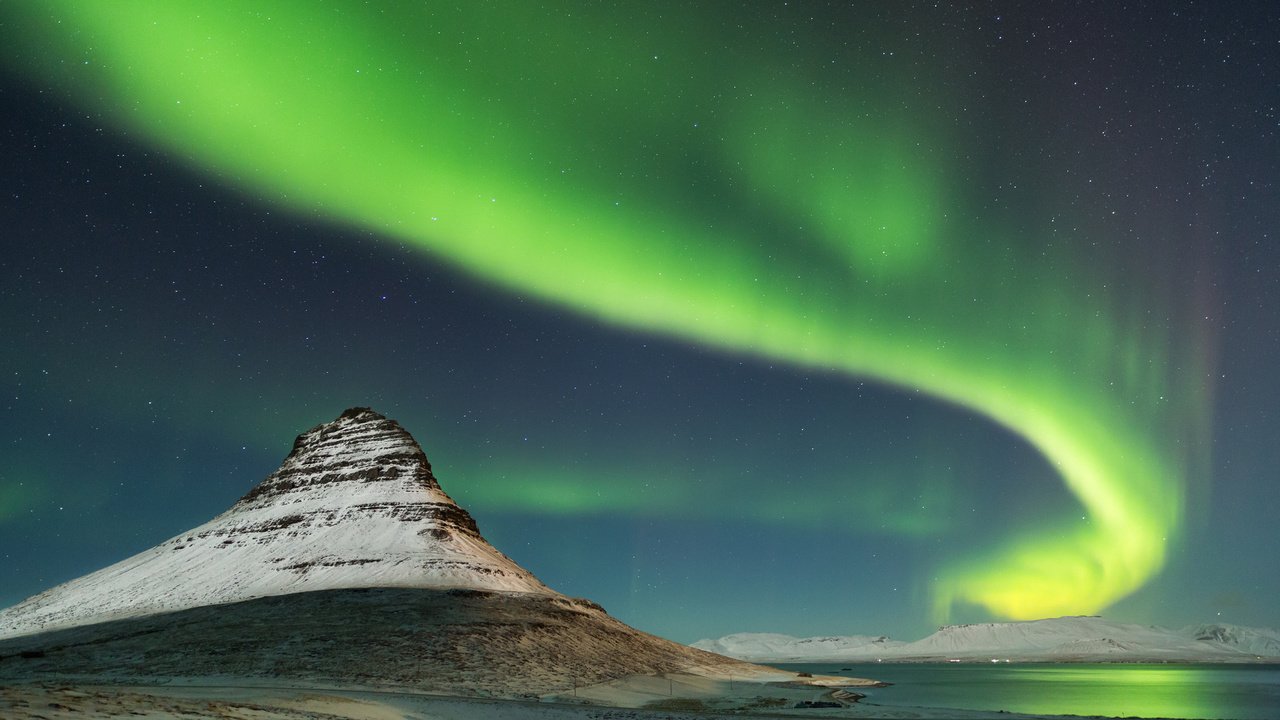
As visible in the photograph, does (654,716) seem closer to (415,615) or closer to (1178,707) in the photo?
(415,615)

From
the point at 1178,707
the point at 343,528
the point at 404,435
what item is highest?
the point at 404,435

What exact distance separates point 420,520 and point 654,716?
362ft

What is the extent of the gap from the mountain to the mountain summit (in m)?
0.50

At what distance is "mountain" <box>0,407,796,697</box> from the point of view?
6731 centimetres

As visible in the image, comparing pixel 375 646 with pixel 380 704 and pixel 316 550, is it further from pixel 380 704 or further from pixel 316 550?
pixel 316 550

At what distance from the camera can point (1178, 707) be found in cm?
9156

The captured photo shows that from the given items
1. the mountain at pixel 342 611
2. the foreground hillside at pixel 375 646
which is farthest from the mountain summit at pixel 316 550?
the foreground hillside at pixel 375 646

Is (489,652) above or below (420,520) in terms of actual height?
below

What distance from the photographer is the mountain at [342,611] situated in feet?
221

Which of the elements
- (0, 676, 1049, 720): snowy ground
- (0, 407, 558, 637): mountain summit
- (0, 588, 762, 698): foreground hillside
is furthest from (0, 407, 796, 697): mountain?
(0, 676, 1049, 720): snowy ground

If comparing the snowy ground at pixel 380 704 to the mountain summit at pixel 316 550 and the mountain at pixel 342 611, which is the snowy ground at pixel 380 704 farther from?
the mountain summit at pixel 316 550

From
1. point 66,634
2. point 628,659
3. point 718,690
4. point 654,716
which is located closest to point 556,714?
point 654,716

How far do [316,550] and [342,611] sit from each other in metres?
52.2

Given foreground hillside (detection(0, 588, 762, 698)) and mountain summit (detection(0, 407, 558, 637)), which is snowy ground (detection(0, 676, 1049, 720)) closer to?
foreground hillside (detection(0, 588, 762, 698))
